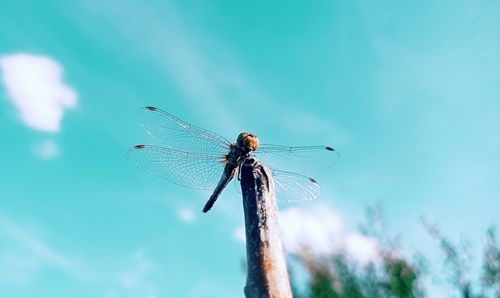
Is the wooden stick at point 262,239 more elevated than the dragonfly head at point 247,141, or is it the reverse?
the dragonfly head at point 247,141

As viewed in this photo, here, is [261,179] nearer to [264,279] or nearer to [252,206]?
[252,206]

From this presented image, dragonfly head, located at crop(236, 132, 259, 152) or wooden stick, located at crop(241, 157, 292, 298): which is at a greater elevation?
dragonfly head, located at crop(236, 132, 259, 152)

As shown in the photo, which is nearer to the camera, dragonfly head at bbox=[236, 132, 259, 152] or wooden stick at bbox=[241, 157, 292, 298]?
wooden stick at bbox=[241, 157, 292, 298]

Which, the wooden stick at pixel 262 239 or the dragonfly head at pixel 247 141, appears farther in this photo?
the dragonfly head at pixel 247 141

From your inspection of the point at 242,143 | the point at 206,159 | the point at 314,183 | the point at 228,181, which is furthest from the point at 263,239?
the point at 314,183
